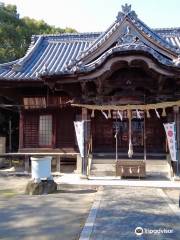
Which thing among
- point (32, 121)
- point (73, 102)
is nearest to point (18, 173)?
point (32, 121)

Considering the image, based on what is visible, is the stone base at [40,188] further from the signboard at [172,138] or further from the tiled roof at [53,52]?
the tiled roof at [53,52]

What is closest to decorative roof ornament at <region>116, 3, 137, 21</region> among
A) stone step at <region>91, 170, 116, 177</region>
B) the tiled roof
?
the tiled roof

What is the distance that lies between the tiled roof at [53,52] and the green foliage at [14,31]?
27.8 feet

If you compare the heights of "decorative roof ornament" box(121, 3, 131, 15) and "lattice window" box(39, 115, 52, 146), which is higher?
"decorative roof ornament" box(121, 3, 131, 15)

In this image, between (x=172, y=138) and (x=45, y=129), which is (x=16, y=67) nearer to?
(x=45, y=129)

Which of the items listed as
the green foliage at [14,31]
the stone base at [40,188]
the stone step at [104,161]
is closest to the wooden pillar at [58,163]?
the stone step at [104,161]

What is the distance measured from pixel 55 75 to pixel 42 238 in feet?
30.5

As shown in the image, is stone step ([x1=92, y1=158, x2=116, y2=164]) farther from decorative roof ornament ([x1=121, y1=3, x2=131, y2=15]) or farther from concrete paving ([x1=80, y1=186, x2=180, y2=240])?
decorative roof ornament ([x1=121, y1=3, x2=131, y2=15])

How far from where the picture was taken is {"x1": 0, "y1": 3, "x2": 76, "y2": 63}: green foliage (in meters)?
32.2

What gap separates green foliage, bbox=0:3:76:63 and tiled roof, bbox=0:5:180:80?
8463 mm

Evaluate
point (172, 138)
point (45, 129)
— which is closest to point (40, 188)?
point (172, 138)

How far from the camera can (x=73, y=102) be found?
1617cm

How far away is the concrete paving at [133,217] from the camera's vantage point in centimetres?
712

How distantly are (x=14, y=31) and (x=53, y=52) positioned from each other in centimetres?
1315
